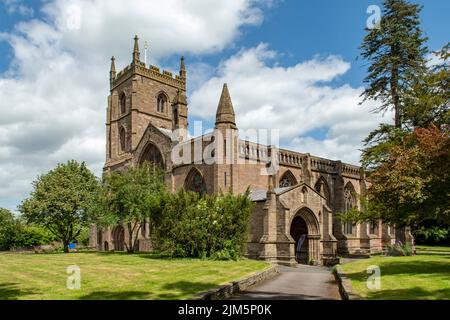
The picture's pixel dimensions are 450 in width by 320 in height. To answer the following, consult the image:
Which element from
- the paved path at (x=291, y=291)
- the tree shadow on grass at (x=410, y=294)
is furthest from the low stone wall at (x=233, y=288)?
the tree shadow on grass at (x=410, y=294)

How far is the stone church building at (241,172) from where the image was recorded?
26828mm

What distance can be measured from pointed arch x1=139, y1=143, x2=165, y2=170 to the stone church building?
0.10 metres

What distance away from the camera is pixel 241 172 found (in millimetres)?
30344

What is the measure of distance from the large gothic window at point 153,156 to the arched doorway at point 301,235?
46.9 feet

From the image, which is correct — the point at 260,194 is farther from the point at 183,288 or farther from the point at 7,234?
the point at 7,234

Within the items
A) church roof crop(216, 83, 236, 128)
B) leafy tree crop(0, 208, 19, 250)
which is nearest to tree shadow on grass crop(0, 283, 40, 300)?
church roof crop(216, 83, 236, 128)

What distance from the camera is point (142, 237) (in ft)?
123

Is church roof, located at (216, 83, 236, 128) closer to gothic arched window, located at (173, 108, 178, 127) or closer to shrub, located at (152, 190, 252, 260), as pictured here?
shrub, located at (152, 190, 252, 260)

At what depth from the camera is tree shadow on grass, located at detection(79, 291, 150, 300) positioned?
9605 millimetres

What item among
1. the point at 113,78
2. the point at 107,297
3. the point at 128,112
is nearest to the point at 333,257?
the point at 107,297

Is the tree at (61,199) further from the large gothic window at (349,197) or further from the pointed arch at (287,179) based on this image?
the large gothic window at (349,197)

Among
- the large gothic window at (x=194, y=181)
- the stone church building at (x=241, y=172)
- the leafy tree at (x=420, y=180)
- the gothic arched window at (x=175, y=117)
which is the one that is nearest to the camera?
the leafy tree at (x=420, y=180)

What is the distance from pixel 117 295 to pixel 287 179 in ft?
88.8

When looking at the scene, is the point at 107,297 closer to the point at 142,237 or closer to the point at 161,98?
the point at 142,237
